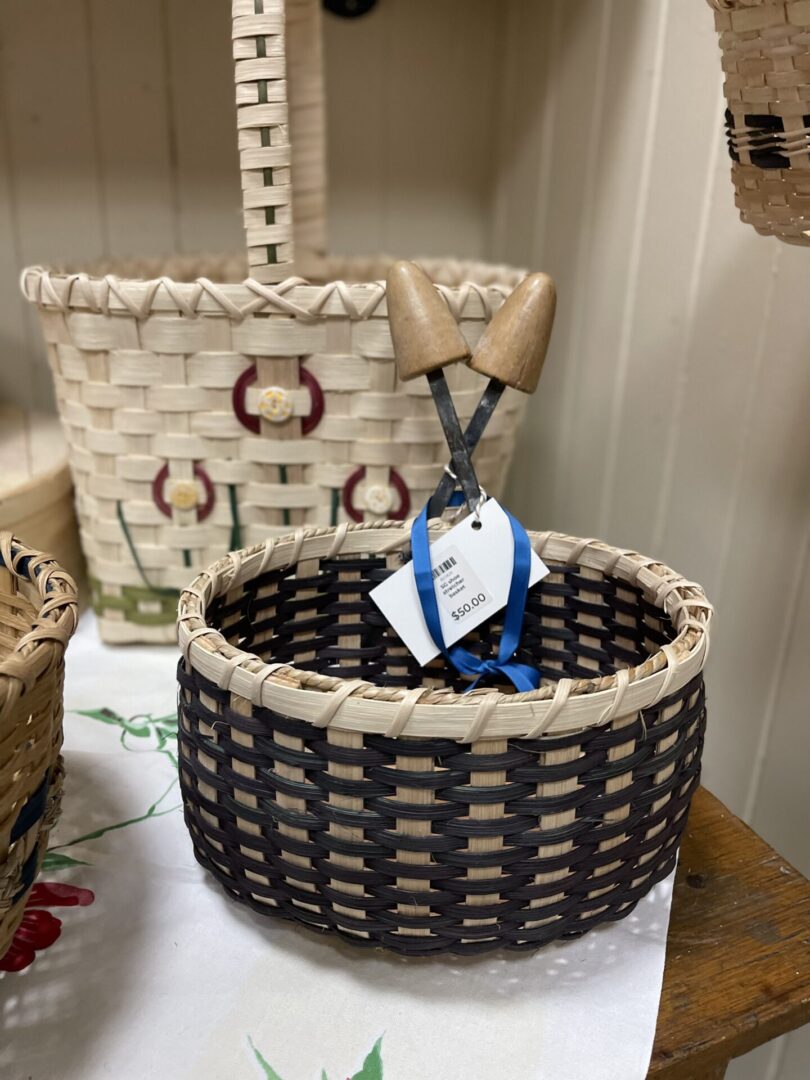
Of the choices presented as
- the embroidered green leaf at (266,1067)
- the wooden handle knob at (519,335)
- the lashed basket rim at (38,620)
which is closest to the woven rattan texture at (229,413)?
the wooden handle knob at (519,335)

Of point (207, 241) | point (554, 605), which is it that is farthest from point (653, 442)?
point (207, 241)

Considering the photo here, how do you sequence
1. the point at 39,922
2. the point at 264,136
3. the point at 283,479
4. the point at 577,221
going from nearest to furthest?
the point at 39,922 < the point at 264,136 < the point at 283,479 < the point at 577,221

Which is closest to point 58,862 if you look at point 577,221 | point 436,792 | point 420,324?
point 436,792

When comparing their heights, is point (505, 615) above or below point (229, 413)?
below

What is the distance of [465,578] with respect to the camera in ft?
1.87

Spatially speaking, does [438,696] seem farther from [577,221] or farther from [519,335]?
[577,221]

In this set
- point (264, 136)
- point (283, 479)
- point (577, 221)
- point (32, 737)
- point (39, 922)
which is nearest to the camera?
point (32, 737)

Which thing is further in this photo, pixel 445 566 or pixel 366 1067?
pixel 445 566

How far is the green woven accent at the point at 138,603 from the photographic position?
2.44 feet

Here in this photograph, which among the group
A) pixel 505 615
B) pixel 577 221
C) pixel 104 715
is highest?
pixel 577 221

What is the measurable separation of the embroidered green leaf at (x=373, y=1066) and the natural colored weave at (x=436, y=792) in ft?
0.15

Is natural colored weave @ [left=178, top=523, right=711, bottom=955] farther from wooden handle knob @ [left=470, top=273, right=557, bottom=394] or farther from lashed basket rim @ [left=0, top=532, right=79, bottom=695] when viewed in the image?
wooden handle knob @ [left=470, top=273, right=557, bottom=394]

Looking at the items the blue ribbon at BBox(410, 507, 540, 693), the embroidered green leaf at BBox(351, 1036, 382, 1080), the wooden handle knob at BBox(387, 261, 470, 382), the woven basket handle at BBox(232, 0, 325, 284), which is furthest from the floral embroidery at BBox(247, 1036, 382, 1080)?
the woven basket handle at BBox(232, 0, 325, 284)

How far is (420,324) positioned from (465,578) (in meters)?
0.16
